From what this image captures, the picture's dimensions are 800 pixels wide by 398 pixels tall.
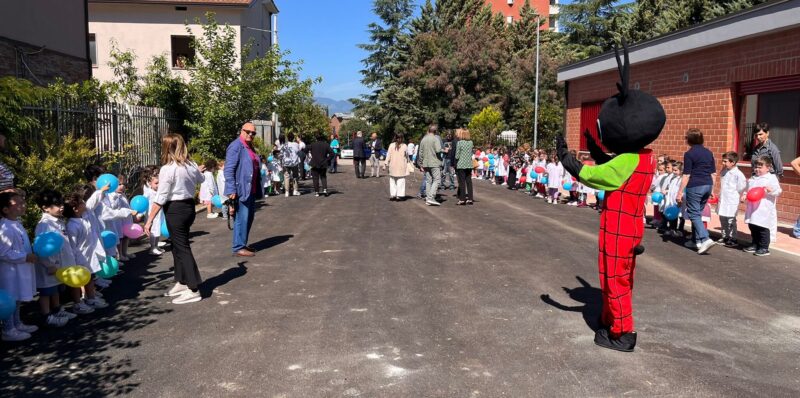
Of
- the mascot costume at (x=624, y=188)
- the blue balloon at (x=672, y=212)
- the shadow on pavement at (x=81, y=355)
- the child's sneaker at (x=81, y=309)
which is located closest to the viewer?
the shadow on pavement at (x=81, y=355)

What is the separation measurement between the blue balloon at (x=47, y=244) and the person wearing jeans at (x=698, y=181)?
791 cm

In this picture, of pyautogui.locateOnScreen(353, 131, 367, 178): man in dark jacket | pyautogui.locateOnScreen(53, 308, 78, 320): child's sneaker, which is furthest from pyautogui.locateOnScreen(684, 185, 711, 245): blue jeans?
pyautogui.locateOnScreen(353, 131, 367, 178): man in dark jacket

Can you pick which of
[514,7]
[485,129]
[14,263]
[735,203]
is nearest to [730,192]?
[735,203]

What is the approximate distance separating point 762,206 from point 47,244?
344 inches

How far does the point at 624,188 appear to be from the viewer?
464cm

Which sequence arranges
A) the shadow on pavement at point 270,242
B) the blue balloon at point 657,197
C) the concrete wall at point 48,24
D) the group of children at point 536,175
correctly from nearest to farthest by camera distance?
1. the shadow on pavement at point 270,242
2. the blue balloon at point 657,197
3. the concrete wall at point 48,24
4. the group of children at point 536,175

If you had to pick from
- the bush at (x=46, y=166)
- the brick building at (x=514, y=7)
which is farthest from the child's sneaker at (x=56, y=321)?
the brick building at (x=514, y=7)

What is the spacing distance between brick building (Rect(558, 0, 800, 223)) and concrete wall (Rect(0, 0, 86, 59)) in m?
14.8

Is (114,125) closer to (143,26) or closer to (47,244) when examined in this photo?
(47,244)

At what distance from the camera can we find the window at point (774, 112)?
1194 cm

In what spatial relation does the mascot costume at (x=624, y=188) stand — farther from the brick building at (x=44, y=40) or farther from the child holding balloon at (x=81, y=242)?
the brick building at (x=44, y=40)

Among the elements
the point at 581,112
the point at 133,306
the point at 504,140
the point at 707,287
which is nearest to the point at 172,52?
the point at 504,140

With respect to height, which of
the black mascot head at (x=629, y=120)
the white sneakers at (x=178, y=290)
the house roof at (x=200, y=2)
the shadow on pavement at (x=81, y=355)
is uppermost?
the house roof at (x=200, y=2)

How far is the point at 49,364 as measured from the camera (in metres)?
4.44
